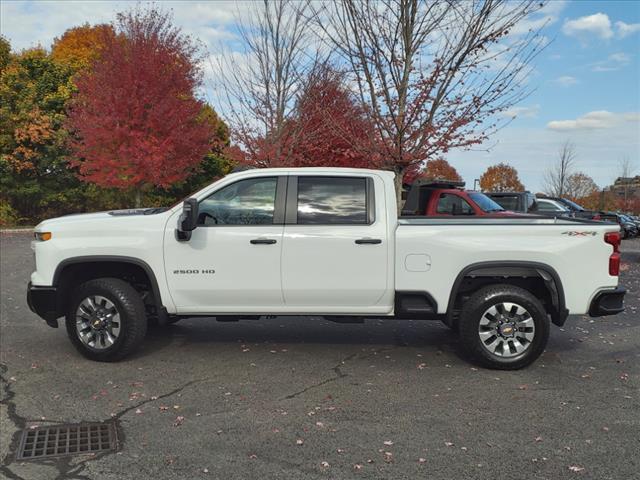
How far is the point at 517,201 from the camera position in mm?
16422

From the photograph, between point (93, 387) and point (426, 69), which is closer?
point (93, 387)

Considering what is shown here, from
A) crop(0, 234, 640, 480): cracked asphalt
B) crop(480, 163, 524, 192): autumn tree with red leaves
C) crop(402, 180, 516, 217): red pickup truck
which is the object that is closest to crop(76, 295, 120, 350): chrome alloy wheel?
crop(0, 234, 640, 480): cracked asphalt

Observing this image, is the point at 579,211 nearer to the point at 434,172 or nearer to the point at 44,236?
the point at 44,236

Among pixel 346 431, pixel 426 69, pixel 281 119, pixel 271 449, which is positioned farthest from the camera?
pixel 281 119

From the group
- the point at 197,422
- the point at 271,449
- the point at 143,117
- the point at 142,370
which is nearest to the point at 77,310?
the point at 142,370

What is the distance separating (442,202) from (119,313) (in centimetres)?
847

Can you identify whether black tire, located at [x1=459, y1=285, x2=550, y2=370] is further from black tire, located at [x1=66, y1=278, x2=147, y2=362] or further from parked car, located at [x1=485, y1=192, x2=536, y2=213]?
parked car, located at [x1=485, y1=192, x2=536, y2=213]

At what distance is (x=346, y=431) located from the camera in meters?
4.02

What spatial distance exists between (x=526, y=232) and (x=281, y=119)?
12.9 meters

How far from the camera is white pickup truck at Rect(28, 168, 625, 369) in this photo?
533cm

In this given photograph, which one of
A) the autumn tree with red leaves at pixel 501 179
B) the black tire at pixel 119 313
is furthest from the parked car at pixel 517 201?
the autumn tree with red leaves at pixel 501 179

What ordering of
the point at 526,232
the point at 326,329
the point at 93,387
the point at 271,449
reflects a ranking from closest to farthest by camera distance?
1. the point at 271,449
2. the point at 93,387
3. the point at 526,232
4. the point at 326,329

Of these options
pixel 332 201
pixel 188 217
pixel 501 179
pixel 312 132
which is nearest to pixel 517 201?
pixel 312 132

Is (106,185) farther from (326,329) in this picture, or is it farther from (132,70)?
(326,329)
